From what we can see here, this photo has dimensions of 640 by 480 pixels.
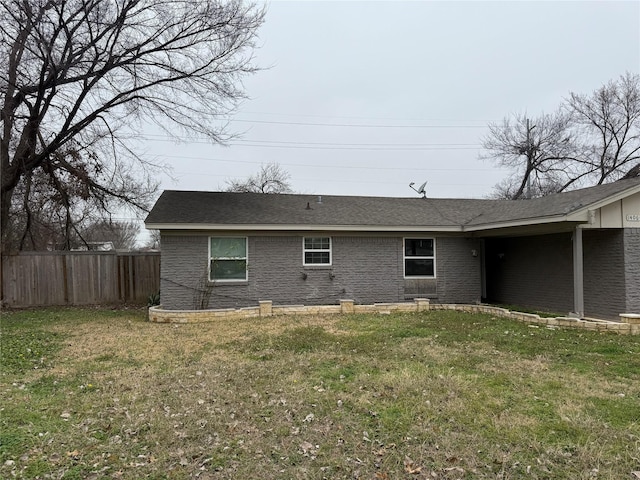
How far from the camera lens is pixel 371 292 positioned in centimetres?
1251

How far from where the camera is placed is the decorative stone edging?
8539 mm

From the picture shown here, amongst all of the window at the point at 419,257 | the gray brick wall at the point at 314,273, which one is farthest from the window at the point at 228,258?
the window at the point at 419,257

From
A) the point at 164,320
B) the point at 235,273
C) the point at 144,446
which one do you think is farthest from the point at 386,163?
the point at 144,446

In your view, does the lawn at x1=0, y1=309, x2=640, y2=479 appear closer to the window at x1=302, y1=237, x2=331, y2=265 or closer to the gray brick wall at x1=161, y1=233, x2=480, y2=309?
the gray brick wall at x1=161, y1=233, x2=480, y2=309

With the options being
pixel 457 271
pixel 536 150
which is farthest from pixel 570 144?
pixel 457 271

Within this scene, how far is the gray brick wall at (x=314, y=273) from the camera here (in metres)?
11.3

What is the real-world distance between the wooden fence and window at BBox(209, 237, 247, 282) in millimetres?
4006

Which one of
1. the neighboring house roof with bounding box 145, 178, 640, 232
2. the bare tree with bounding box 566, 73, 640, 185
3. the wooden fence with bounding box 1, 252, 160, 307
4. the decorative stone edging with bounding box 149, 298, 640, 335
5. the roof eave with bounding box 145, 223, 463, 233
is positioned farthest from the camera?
the bare tree with bounding box 566, 73, 640, 185

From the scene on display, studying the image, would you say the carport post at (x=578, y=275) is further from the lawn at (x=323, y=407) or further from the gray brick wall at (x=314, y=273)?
the gray brick wall at (x=314, y=273)

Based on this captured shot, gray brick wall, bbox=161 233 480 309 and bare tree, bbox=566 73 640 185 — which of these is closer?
gray brick wall, bbox=161 233 480 309

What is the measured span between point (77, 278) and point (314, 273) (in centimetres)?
767

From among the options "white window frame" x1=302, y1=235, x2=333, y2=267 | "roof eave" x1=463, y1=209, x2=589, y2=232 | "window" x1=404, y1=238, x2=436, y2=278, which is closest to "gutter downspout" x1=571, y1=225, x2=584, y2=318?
"roof eave" x1=463, y1=209, x2=589, y2=232

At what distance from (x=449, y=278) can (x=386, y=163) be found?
22470 millimetres

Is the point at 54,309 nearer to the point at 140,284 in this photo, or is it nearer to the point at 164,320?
the point at 140,284
